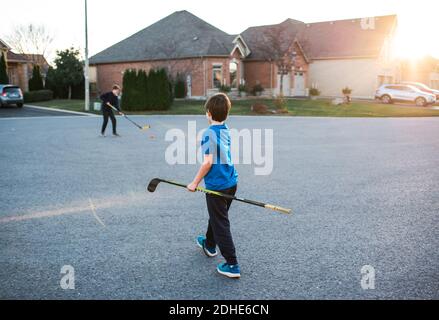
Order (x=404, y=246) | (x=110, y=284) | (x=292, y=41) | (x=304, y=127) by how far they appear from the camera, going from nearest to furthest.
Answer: (x=110, y=284) → (x=404, y=246) → (x=304, y=127) → (x=292, y=41)

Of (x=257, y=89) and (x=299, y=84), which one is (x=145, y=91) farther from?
(x=299, y=84)

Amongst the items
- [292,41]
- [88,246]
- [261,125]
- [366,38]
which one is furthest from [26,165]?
[366,38]

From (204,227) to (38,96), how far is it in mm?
36557

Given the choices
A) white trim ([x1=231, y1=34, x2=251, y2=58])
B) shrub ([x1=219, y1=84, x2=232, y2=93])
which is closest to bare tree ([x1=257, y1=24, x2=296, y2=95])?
white trim ([x1=231, y1=34, x2=251, y2=58])

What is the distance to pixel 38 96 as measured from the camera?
37.3 meters

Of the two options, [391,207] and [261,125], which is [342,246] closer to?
[391,207]

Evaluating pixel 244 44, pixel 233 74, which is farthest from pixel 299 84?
Result: pixel 233 74

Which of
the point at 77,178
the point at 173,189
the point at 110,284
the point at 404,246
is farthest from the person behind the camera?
the point at 77,178

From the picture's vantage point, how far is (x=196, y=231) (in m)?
5.09

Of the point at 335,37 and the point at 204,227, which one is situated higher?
the point at 335,37

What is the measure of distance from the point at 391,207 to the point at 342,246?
1951 mm

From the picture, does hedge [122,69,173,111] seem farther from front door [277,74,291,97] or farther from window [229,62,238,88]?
front door [277,74,291,97]

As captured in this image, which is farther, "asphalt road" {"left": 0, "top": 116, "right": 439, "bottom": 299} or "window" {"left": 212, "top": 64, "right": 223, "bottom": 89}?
"window" {"left": 212, "top": 64, "right": 223, "bottom": 89}

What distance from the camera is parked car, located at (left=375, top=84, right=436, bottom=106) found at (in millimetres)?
33094
